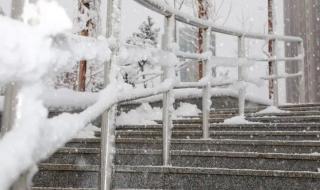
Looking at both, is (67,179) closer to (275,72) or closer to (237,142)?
(237,142)

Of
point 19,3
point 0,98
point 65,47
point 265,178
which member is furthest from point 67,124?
point 0,98

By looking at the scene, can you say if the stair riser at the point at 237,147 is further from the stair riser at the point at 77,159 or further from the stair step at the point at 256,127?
the stair step at the point at 256,127

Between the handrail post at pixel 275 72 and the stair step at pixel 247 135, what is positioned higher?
the handrail post at pixel 275 72

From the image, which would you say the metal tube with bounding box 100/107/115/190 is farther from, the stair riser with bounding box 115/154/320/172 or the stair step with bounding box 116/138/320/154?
the stair step with bounding box 116/138/320/154

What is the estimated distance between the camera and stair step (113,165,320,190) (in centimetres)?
259

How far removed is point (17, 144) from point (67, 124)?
304 mm

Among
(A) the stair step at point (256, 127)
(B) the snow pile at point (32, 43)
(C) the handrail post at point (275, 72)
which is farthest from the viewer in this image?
(C) the handrail post at point (275, 72)

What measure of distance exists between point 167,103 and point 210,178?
0.71m

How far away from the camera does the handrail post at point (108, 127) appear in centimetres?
217

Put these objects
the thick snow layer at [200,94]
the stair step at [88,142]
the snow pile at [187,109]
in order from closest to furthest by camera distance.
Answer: the stair step at [88,142] → the snow pile at [187,109] → the thick snow layer at [200,94]

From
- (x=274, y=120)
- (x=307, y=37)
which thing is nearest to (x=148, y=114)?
(x=274, y=120)

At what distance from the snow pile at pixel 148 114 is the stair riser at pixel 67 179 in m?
2.68

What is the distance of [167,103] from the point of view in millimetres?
3283

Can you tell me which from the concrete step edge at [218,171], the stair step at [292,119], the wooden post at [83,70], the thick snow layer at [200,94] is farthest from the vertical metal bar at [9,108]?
the wooden post at [83,70]
